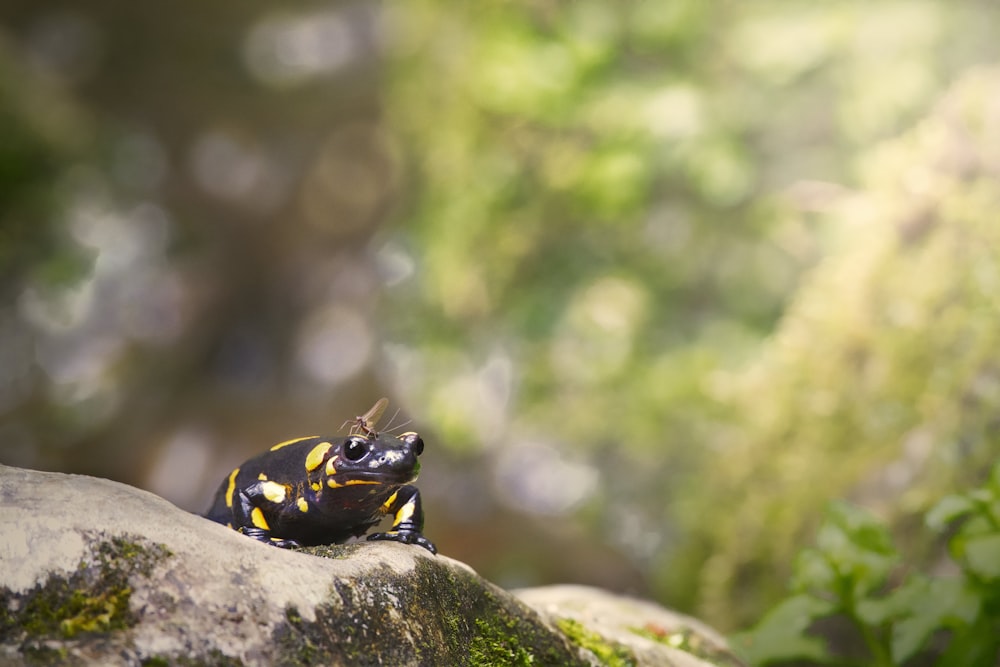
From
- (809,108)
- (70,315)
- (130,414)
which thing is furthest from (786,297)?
(70,315)

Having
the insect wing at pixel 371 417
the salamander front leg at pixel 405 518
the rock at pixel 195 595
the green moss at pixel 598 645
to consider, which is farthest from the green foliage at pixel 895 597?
the insect wing at pixel 371 417

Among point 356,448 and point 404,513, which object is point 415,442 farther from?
point 404,513

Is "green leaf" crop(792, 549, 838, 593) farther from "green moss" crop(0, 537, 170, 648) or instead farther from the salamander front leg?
"green moss" crop(0, 537, 170, 648)

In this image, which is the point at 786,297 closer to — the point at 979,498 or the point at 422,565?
the point at 979,498

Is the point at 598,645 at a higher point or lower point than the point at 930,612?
lower

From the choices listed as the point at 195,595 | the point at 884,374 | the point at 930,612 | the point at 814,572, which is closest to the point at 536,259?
the point at 884,374
